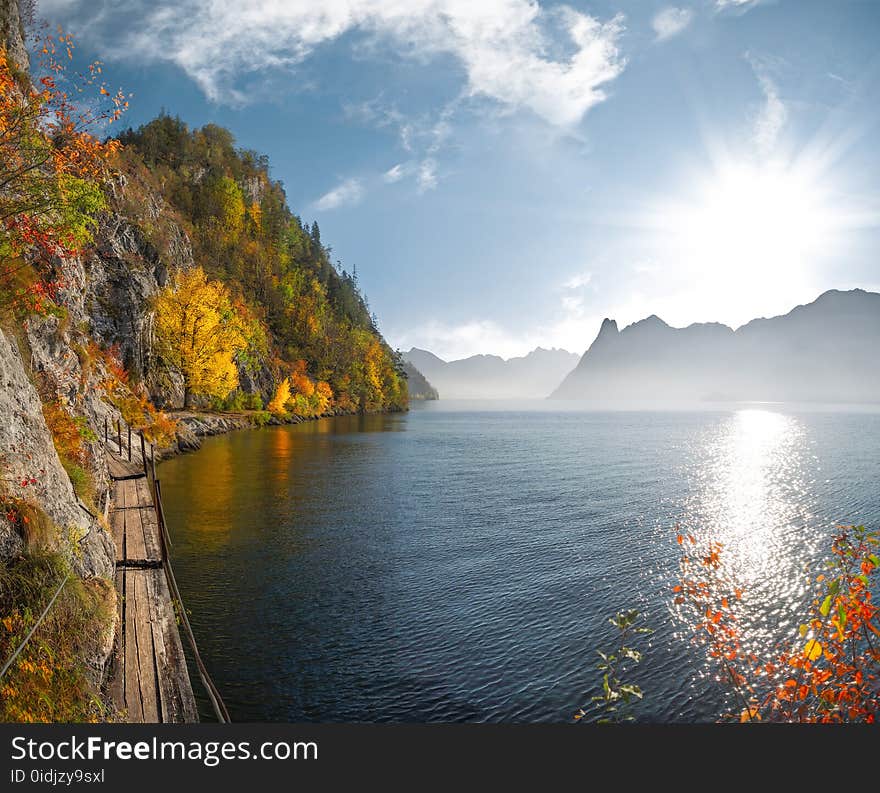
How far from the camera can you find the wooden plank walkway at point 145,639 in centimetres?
850

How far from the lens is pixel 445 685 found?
11.4m

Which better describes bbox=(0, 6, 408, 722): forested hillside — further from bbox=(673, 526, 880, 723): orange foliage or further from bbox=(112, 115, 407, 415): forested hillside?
bbox=(673, 526, 880, 723): orange foliage

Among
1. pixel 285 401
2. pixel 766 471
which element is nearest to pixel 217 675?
pixel 766 471

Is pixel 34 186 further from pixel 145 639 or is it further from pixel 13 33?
pixel 13 33

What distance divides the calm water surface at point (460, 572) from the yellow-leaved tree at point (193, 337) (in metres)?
25.9

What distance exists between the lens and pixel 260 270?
114188mm

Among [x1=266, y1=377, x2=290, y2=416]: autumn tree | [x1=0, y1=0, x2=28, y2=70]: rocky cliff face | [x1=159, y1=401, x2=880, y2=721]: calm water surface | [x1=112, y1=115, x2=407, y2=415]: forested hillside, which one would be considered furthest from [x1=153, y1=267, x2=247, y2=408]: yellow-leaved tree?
[x1=0, y1=0, x2=28, y2=70]: rocky cliff face

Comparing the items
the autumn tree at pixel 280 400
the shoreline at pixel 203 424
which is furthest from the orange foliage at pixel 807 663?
the autumn tree at pixel 280 400

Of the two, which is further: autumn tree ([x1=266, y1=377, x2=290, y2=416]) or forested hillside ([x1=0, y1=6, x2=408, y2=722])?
autumn tree ([x1=266, y1=377, x2=290, y2=416])

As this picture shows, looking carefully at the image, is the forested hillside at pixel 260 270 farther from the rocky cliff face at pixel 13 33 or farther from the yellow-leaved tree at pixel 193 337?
the rocky cliff face at pixel 13 33

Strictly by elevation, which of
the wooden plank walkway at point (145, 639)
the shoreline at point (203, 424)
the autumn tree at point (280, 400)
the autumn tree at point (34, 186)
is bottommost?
the wooden plank walkway at point (145, 639)

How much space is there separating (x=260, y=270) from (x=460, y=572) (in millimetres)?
110970

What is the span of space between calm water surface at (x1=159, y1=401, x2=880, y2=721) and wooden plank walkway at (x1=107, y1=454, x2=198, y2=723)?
4.31 ft

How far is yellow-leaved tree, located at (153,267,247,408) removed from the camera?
62656mm
